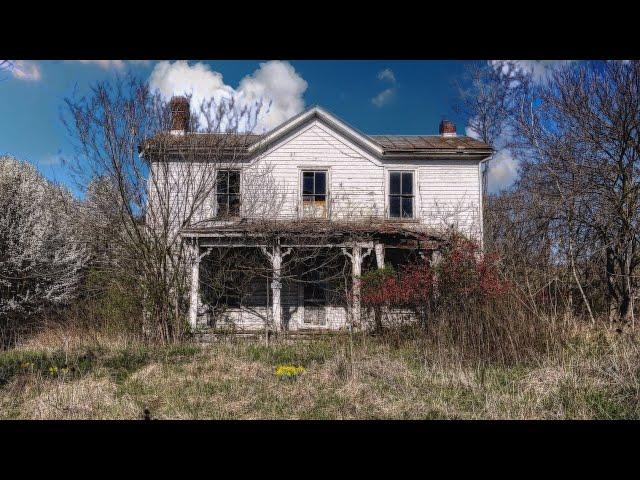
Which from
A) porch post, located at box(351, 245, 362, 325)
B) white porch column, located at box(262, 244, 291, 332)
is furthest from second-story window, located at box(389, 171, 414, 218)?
white porch column, located at box(262, 244, 291, 332)

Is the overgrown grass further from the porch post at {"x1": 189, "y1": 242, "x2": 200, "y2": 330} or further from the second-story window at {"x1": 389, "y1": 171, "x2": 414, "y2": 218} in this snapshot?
the second-story window at {"x1": 389, "y1": 171, "x2": 414, "y2": 218}

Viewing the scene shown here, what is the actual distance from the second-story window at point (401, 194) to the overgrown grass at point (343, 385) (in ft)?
23.4

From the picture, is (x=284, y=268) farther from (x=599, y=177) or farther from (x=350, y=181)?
(x=599, y=177)

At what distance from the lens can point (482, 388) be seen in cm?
582

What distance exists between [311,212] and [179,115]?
5.26m

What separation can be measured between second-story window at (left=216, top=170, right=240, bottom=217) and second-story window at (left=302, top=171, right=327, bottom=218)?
7.52 feet

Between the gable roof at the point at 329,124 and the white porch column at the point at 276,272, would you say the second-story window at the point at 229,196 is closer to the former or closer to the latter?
the gable roof at the point at 329,124

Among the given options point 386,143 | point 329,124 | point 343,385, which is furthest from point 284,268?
point 343,385

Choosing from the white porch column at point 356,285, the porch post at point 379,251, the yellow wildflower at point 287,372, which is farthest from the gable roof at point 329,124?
the yellow wildflower at point 287,372

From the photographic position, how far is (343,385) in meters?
6.21

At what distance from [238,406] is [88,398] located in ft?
6.72
